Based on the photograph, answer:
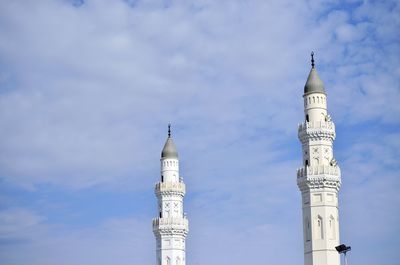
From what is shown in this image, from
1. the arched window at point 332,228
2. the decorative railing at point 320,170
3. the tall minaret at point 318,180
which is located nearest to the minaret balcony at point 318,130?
the tall minaret at point 318,180

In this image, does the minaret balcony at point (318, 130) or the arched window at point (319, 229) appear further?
the minaret balcony at point (318, 130)

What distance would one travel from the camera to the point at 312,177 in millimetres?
A: 61531

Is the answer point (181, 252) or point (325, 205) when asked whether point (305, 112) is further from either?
point (181, 252)

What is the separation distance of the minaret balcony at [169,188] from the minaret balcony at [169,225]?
2.78 metres

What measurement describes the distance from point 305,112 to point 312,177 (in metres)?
6.06

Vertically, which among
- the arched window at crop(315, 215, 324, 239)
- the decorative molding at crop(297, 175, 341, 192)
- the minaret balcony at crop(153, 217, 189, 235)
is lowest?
the arched window at crop(315, 215, 324, 239)

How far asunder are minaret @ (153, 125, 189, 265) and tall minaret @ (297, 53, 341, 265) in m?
20.4

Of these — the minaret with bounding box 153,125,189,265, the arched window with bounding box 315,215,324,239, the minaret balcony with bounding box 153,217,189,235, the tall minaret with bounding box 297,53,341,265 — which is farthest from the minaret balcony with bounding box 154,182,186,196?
the arched window with bounding box 315,215,324,239

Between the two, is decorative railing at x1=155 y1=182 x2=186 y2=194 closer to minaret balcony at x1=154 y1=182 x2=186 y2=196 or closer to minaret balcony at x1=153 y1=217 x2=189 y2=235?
minaret balcony at x1=154 y1=182 x2=186 y2=196

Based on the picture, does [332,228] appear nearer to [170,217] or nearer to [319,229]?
[319,229]

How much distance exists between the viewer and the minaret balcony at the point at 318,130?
62.3 m

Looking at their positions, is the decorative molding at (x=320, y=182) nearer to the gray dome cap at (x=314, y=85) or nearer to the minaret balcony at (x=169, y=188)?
the gray dome cap at (x=314, y=85)

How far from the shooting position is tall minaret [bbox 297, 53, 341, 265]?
60281 mm

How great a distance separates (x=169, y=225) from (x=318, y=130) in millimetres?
23433
